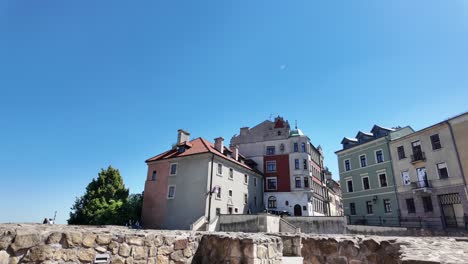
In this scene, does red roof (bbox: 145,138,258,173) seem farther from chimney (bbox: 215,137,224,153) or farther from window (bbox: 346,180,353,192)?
window (bbox: 346,180,353,192)

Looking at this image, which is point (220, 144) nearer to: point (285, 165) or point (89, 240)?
point (285, 165)

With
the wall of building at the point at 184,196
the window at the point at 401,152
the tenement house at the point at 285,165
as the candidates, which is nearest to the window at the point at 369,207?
the window at the point at 401,152

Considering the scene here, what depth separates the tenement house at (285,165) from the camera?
37719 millimetres

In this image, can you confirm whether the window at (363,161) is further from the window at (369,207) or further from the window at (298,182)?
the window at (298,182)

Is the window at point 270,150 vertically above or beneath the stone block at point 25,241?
above

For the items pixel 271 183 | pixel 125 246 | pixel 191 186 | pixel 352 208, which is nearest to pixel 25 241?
pixel 125 246

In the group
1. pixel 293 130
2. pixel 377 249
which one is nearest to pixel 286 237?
pixel 377 249

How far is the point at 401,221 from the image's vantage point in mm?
27094

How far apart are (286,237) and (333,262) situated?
63.3 inches

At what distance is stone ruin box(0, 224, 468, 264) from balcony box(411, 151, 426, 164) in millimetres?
26422

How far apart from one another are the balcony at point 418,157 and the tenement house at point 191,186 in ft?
67.8

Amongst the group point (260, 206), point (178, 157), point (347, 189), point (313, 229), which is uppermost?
point (178, 157)

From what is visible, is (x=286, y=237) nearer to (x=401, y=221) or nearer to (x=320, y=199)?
(x=401, y=221)

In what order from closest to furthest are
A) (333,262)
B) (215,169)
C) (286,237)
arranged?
(333,262) → (286,237) → (215,169)
